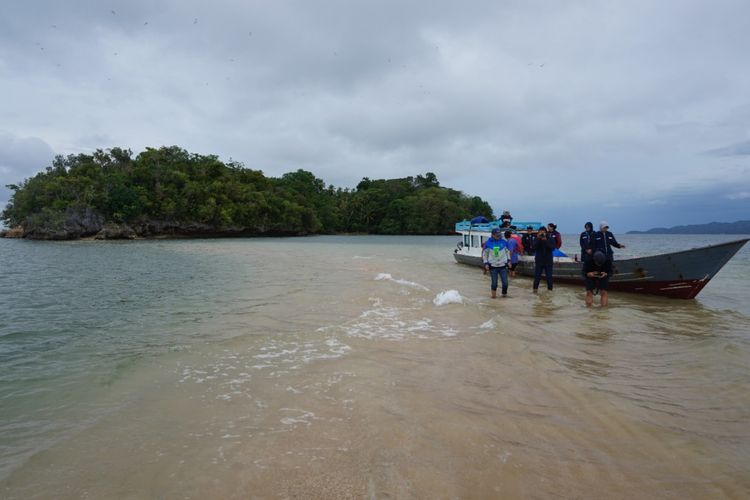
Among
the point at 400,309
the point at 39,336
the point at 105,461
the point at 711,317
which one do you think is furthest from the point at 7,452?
the point at 711,317

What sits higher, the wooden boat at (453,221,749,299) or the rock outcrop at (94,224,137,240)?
the rock outcrop at (94,224,137,240)

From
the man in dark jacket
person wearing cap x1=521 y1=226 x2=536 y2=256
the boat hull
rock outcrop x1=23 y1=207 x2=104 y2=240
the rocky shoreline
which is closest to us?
the boat hull

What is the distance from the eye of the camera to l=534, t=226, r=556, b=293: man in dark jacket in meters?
13.0

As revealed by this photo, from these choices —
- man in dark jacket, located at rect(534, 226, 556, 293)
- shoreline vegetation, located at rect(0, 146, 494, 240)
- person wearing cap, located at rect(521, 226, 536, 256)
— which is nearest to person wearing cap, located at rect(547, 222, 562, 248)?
man in dark jacket, located at rect(534, 226, 556, 293)

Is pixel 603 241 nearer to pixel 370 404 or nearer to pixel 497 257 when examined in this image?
pixel 497 257

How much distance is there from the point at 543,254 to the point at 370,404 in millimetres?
10587

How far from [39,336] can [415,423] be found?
7.03 m

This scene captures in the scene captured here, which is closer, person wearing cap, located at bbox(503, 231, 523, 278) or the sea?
the sea

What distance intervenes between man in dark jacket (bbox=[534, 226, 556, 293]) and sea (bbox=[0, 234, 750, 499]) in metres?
3.85

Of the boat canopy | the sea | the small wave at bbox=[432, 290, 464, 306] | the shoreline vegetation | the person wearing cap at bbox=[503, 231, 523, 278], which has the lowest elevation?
the sea

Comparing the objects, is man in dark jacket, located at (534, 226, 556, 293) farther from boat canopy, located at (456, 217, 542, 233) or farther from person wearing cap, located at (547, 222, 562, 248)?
boat canopy, located at (456, 217, 542, 233)

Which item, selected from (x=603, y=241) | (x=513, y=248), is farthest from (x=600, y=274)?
(x=513, y=248)

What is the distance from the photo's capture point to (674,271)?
12203mm

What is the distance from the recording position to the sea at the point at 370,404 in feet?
9.71
